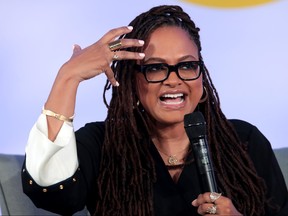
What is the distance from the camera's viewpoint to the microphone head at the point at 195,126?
1461mm

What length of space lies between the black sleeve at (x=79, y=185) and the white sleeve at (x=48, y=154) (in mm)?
→ 20

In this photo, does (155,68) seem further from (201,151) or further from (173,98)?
(201,151)

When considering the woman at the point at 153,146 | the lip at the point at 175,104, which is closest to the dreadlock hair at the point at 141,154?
the woman at the point at 153,146

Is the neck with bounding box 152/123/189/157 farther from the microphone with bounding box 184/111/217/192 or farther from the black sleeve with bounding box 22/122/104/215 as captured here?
the microphone with bounding box 184/111/217/192

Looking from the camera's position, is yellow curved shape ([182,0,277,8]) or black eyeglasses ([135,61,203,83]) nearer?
black eyeglasses ([135,61,203,83])

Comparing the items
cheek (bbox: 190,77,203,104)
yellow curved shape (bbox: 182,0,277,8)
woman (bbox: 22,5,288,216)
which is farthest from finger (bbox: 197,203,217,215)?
yellow curved shape (bbox: 182,0,277,8)

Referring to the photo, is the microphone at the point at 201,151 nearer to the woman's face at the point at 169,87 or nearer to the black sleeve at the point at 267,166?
the woman's face at the point at 169,87

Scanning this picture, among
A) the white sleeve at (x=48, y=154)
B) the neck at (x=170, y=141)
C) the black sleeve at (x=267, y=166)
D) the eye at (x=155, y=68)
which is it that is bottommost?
the black sleeve at (x=267, y=166)

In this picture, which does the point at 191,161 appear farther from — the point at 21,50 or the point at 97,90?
the point at 21,50

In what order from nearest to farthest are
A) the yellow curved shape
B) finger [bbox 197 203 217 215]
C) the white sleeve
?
finger [bbox 197 203 217 215] < the white sleeve < the yellow curved shape

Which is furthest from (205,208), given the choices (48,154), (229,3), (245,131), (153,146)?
(229,3)

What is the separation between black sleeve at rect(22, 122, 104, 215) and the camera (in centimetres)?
164

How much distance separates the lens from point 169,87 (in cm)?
175

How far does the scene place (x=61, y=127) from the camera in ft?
5.23
